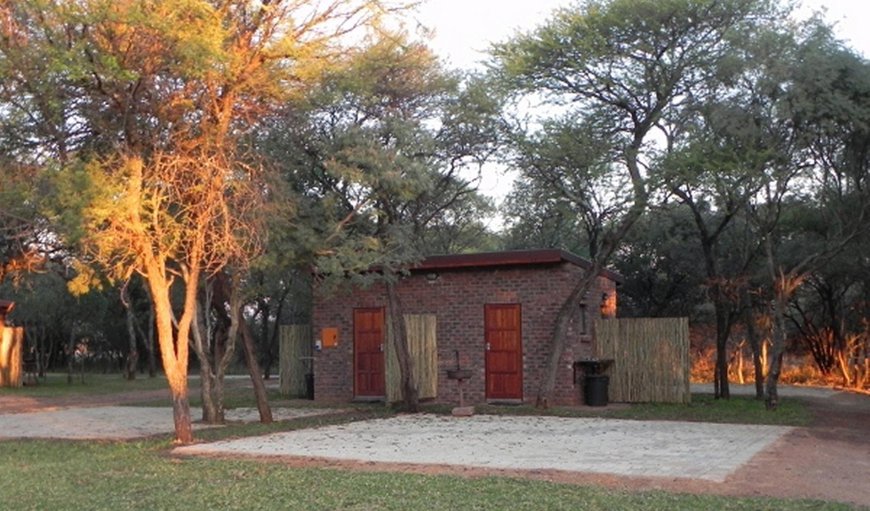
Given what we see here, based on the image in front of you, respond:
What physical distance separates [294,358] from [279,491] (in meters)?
16.9

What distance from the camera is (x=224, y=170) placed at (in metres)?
14.4

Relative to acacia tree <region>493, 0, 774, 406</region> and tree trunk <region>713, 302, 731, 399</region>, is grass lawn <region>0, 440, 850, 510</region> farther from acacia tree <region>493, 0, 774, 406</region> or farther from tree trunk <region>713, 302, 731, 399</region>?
tree trunk <region>713, 302, 731, 399</region>

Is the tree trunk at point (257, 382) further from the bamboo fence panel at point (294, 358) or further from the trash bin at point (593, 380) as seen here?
the bamboo fence panel at point (294, 358)

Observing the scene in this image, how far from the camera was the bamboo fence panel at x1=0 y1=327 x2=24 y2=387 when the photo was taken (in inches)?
1326

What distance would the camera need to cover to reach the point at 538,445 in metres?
14.1

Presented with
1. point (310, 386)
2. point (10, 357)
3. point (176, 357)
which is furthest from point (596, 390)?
point (10, 357)

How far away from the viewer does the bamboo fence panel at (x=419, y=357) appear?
2242 cm

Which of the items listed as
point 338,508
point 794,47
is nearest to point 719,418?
point 794,47

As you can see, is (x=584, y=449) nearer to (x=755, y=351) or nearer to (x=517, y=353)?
(x=517, y=353)

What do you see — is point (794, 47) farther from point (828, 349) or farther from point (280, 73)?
point (828, 349)

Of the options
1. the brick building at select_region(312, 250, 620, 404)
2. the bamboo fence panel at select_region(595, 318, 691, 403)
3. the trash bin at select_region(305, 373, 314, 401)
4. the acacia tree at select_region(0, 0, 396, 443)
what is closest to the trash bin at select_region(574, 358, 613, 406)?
the brick building at select_region(312, 250, 620, 404)

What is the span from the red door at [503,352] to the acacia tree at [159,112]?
27.5ft

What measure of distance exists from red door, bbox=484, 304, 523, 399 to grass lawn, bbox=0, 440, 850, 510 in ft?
35.2

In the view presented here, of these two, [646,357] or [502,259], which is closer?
[502,259]
